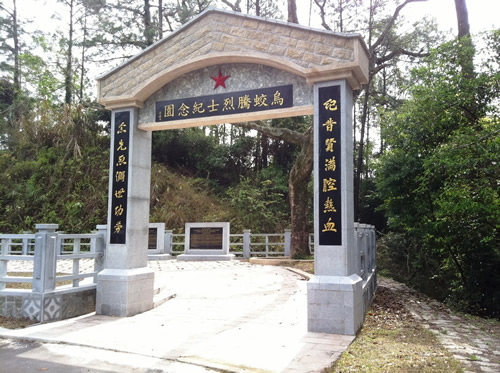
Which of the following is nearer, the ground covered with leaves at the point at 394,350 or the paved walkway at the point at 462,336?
the ground covered with leaves at the point at 394,350

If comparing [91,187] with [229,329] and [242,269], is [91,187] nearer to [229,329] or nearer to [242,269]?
[242,269]

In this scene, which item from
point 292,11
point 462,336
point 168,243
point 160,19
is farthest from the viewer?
point 160,19

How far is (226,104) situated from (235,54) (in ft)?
2.31

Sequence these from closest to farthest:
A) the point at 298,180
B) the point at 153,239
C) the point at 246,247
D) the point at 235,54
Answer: the point at 235,54
the point at 298,180
the point at 153,239
the point at 246,247

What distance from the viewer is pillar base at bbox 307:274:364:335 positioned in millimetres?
4801

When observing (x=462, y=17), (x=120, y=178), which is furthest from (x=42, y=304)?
(x=462, y=17)

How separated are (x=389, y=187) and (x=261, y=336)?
19.0ft

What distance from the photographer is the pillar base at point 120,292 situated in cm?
585

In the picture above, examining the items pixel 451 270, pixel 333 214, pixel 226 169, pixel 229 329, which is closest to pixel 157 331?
pixel 229 329

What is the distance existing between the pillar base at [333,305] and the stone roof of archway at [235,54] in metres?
2.58

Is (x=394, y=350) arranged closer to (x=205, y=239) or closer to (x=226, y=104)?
(x=226, y=104)

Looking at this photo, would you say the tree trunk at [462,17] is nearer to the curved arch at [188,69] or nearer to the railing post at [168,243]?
the curved arch at [188,69]

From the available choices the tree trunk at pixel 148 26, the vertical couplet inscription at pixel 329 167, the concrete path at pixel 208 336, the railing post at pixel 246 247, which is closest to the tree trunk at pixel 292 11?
the tree trunk at pixel 148 26

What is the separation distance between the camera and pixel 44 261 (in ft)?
17.9
